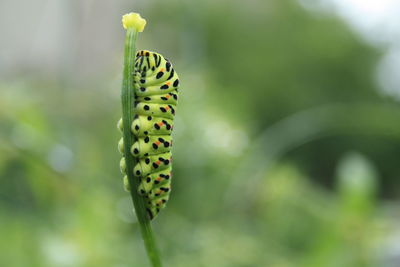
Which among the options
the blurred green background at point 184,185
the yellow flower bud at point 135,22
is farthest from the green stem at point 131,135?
the blurred green background at point 184,185

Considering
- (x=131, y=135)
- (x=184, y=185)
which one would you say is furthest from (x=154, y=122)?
(x=184, y=185)

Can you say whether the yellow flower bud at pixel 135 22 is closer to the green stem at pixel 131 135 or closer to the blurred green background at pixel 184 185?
the green stem at pixel 131 135

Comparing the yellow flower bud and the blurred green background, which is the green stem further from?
the blurred green background

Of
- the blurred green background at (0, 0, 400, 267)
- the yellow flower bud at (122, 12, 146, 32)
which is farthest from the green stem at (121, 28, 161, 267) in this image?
the blurred green background at (0, 0, 400, 267)

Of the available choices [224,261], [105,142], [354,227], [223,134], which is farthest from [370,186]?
[105,142]

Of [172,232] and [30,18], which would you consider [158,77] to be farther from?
[30,18]
